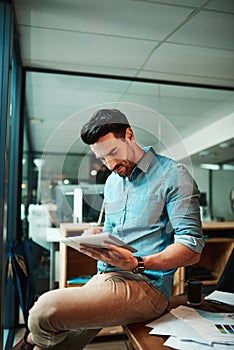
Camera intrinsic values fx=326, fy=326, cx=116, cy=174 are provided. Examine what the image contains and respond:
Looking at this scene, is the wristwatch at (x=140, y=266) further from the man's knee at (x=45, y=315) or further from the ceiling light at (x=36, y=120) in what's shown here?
the ceiling light at (x=36, y=120)

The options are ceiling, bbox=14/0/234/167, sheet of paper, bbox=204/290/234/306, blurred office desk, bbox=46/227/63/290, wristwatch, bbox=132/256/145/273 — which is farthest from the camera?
ceiling, bbox=14/0/234/167

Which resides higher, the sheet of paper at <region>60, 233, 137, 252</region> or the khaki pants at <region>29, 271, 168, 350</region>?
the sheet of paper at <region>60, 233, 137, 252</region>

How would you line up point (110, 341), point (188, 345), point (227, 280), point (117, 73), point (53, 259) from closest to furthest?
1. point (188, 345)
2. point (110, 341)
3. point (53, 259)
4. point (227, 280)
5. point (117, 73)

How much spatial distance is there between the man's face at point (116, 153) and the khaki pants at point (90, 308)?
0.33 meters

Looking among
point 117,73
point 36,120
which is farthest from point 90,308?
point 117,73

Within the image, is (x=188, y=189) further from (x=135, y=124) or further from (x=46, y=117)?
(x=46, y=117)

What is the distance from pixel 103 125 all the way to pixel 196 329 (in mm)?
675

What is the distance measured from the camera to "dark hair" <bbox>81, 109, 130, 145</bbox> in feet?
3.38

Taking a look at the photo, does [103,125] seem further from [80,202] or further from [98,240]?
[98,240]

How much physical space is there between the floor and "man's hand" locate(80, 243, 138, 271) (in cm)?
32

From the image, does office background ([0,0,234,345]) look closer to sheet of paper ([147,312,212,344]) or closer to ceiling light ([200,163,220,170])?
ceiling light ([200,163,220,170])

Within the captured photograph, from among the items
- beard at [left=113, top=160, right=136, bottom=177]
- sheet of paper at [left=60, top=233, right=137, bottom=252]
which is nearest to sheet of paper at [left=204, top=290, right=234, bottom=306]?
sheet of paper at [left=60, top=233, right=137, bottom=252]

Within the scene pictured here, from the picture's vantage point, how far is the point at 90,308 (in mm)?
920

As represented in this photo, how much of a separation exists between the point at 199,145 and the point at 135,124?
1.69ft
